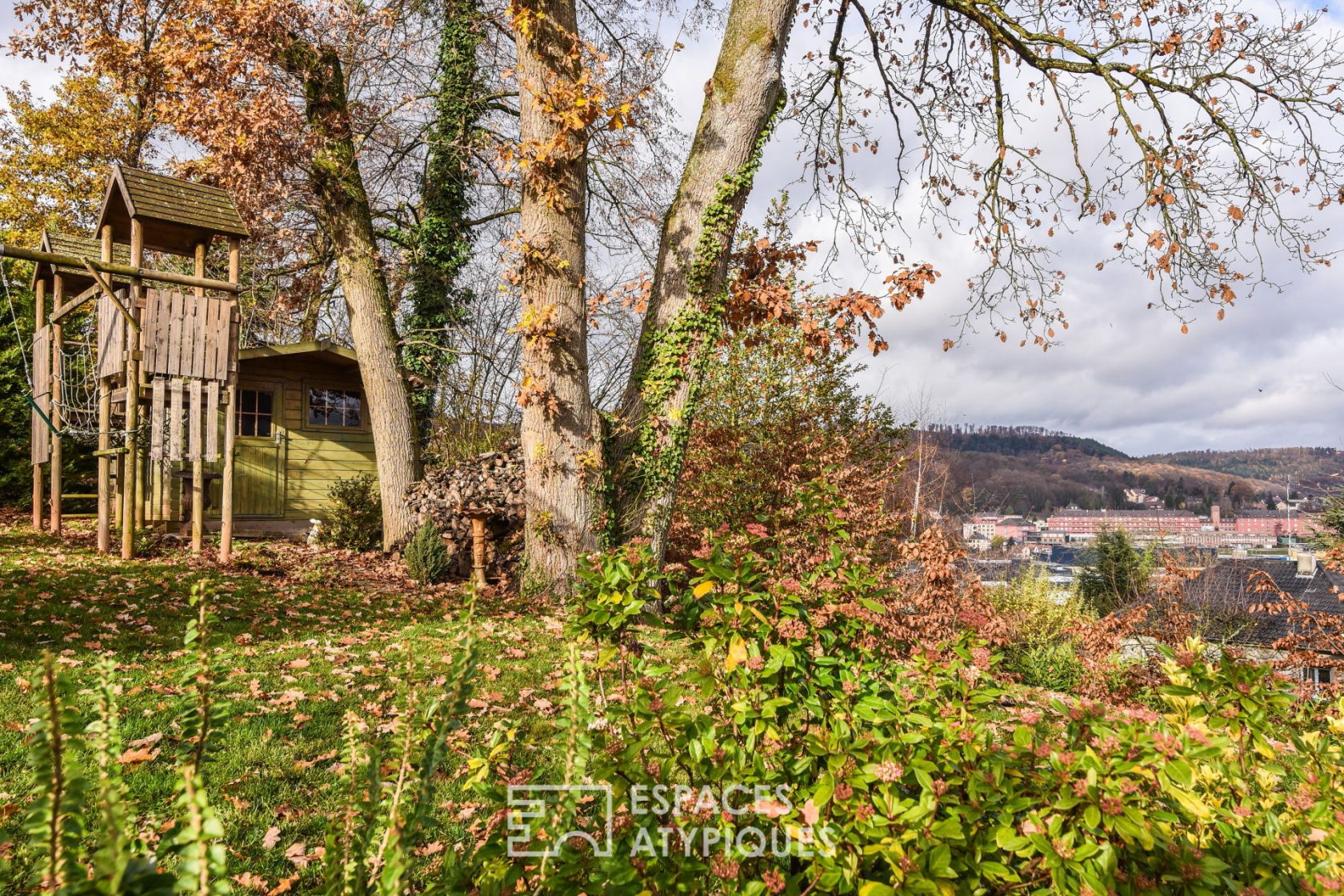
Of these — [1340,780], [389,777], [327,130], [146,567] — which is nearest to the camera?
[1340,780]

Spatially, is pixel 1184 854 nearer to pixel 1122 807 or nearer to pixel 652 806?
pixel 1122 807

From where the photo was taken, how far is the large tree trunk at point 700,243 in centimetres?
670

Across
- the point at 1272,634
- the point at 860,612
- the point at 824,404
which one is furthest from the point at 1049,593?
the point at 860,612

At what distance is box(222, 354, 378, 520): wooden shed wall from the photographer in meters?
14.3

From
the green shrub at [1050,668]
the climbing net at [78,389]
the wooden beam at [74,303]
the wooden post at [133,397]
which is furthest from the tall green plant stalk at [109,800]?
the climbing net at [78,389]

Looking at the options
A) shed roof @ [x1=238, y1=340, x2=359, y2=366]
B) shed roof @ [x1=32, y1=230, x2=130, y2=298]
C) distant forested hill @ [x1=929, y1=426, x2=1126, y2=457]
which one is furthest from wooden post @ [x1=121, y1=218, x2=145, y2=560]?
distant forested hill @ [x1=929, y1=426, x2=1126, y2=457]

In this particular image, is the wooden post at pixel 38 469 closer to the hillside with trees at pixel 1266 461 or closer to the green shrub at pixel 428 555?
the green shrub at pixel 428 555

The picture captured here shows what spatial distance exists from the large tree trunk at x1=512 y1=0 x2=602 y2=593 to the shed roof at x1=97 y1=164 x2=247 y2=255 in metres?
5.12

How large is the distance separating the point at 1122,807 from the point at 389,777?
6.34ft

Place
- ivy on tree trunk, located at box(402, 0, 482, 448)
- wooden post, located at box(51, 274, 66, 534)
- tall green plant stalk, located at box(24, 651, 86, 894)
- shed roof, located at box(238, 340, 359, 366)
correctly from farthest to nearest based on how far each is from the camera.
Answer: shed roof, located at box(238, 340, 359, 366) < ivy on tree trunk, located at box(402, 0, 482, 448) < wooden post, located at box(51, 274, 66, 534) < tall green plant stalk, located at box(24, 651, 86, 894)

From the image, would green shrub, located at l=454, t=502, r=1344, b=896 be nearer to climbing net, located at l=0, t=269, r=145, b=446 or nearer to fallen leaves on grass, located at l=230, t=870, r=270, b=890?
fallen leaves on grass, located at l=230, t=870, r=270, b=890

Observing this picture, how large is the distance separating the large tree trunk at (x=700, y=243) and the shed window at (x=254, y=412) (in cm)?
1021

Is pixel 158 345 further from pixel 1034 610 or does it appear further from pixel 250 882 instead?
pixel 1034 610

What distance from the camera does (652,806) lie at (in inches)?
72.4
